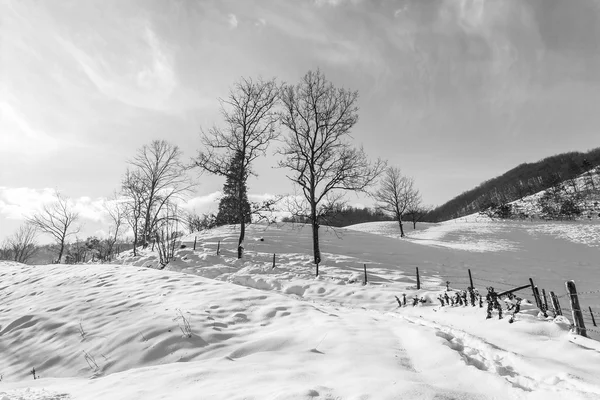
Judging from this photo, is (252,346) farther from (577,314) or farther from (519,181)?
(519,181)

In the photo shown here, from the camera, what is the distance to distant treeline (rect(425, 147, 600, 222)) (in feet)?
330

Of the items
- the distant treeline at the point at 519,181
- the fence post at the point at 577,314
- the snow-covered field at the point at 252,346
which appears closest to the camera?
the snow-covered field at the point at 252,346

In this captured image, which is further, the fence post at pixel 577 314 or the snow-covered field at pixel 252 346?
the fence post at pixel 577 314

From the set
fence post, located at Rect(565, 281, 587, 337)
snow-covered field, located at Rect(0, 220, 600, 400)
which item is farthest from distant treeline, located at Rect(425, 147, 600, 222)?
snow-covered field, located at Rect(0, 220, 600, 400)

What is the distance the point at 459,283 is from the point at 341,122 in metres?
12.2

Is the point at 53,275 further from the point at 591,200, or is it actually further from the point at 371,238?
the point at 591,200

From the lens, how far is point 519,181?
5059 inches

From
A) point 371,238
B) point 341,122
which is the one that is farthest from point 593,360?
point 371,238

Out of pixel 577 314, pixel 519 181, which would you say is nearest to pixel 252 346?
pixel 577 314

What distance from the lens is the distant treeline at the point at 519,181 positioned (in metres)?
101

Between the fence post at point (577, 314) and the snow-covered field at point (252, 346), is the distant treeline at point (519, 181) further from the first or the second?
the snow-covered field at point (252, 346)

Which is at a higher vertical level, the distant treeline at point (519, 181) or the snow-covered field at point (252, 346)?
the distant treeline at point (519, 181)

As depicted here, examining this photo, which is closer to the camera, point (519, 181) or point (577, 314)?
point (577, 314)

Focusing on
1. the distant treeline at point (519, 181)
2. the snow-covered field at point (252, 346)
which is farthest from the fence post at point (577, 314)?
the distant treeline at point (519, 181)
